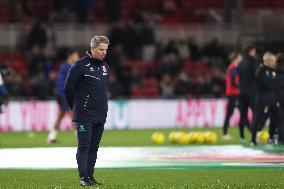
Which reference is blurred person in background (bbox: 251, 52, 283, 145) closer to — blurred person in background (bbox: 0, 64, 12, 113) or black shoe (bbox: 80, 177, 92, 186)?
blurred person in background (bbox: 0, 64, 12, 113)

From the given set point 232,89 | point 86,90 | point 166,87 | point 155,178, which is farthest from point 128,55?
point 86,90

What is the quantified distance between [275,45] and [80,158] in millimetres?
22743

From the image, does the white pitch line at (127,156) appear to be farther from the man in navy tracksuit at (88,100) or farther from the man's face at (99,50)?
the man's face at (99,50)

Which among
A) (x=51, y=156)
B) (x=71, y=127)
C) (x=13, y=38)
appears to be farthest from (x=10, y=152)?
(x=13, y=38)

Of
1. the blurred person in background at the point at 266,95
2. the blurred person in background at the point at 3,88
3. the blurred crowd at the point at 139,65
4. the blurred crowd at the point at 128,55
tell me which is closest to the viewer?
the blurred person in background at the point at 266,95

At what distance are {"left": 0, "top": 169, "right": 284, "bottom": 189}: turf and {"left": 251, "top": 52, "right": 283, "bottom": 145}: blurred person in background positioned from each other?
5686 mm

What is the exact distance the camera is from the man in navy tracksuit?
48.2 ft

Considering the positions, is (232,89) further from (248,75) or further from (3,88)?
(3,88)

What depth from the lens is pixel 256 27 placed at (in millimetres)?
37625

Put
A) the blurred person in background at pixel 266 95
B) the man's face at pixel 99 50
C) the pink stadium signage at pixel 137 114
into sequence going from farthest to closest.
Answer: the pink stadium signage at pixel 137 114, the blurred person in background at pixel 266 95, the man's face at pixel 99 50

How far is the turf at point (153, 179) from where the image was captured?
47.9 ft

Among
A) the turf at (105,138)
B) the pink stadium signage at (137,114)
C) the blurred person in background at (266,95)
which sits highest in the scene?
the blurred person in background at (266,95)

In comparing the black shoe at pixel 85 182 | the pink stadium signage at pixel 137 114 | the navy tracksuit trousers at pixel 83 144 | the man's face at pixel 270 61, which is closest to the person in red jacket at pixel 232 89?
the man's face at pixel 270 61

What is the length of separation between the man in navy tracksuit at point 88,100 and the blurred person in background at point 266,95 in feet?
25.9
